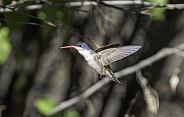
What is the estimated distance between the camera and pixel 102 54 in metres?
0.83

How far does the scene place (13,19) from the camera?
1287mm

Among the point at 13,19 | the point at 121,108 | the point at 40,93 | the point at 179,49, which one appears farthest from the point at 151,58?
the point at 13,19

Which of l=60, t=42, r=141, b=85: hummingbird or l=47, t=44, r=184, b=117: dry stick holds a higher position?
l=60, t=42, r=141, b=85: hummingbird

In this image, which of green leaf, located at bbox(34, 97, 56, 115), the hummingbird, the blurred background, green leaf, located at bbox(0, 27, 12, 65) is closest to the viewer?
the hummingbird

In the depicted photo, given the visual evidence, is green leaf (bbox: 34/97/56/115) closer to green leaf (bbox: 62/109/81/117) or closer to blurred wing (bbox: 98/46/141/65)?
green leaf (bbox: 62/109/81/117)

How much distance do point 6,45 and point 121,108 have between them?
0.73 m

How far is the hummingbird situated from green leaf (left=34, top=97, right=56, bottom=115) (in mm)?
Result: 671

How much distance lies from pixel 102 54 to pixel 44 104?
2.63 feet

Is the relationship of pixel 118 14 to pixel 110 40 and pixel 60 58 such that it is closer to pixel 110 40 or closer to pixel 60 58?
pixel 110 40

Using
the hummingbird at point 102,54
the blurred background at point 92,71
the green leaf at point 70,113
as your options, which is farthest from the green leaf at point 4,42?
the hummingbird at point 102,54

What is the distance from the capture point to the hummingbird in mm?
783

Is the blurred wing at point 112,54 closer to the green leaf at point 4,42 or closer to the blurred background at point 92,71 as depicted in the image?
the green leaf at point 4,42

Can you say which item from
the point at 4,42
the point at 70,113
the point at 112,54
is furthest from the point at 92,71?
the point at 112,54

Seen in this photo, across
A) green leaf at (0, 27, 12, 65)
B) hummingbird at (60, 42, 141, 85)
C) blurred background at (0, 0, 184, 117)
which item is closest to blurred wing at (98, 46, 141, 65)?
hummingbird at (60, 42, 141, 85)
